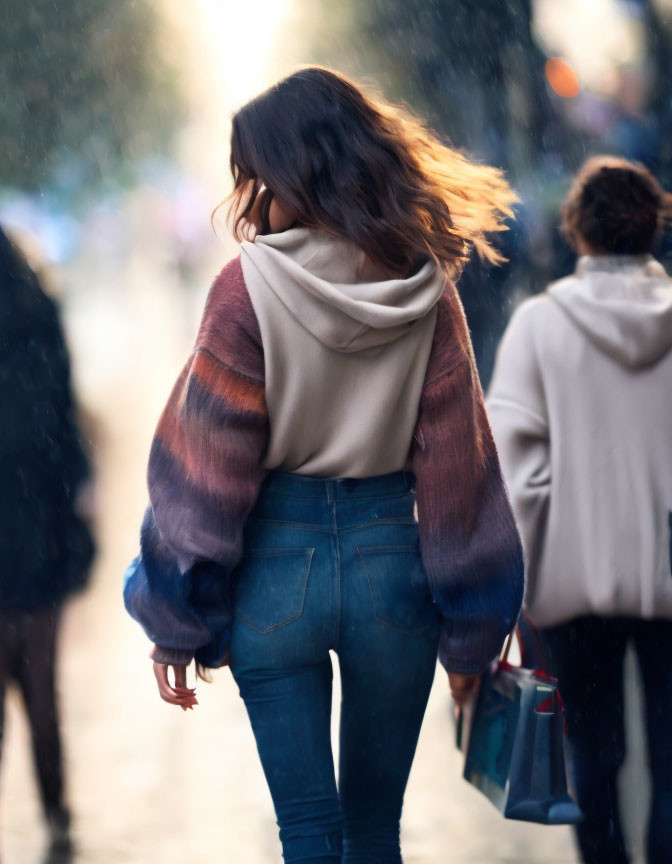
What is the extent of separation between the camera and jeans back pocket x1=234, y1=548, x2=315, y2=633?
1.94 meters

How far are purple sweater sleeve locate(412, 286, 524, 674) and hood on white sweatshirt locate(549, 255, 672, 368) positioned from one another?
0.70m

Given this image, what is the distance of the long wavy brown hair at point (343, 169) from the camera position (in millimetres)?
1942

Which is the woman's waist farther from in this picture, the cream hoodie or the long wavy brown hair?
the long wavy brown hair

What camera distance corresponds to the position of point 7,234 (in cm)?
290

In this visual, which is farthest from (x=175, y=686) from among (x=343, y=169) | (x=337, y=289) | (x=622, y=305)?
(x=622, y=305)

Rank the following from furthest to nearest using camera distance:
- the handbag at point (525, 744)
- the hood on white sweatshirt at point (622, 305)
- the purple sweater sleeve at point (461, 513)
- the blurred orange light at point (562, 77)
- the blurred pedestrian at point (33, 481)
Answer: the blurred orange light at point (562, 77), the blurred pedestrian at point (33, 481), the hood on white sweatshirt at point (622, 305), the handbag at point (525, 744), the purple sweater sleeve at point (461, 513)

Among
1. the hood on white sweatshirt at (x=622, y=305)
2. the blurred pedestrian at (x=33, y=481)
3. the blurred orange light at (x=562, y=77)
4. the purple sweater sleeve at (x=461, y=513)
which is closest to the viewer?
the purple sweater sleeve at (x=461, y=513)

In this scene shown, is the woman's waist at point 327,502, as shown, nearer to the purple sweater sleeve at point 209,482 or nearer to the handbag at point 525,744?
the purple sweater sleeve at point 209,482

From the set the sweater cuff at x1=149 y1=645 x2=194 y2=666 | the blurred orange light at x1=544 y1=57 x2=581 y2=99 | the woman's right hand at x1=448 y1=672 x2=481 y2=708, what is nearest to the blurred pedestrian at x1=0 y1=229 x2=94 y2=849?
the sweater cuff at x1=149 y1=645 x2=194 y2=666

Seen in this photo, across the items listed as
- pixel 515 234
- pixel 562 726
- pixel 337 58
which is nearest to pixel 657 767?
pixel 562 726

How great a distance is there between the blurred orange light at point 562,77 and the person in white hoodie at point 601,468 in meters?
3.46

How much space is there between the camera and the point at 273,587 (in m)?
1.95

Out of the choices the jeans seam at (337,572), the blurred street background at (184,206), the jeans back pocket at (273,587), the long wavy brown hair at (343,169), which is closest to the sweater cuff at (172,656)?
the jeans back pocket at (273,587)

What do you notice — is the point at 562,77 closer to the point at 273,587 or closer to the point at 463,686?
the point at 463,686
